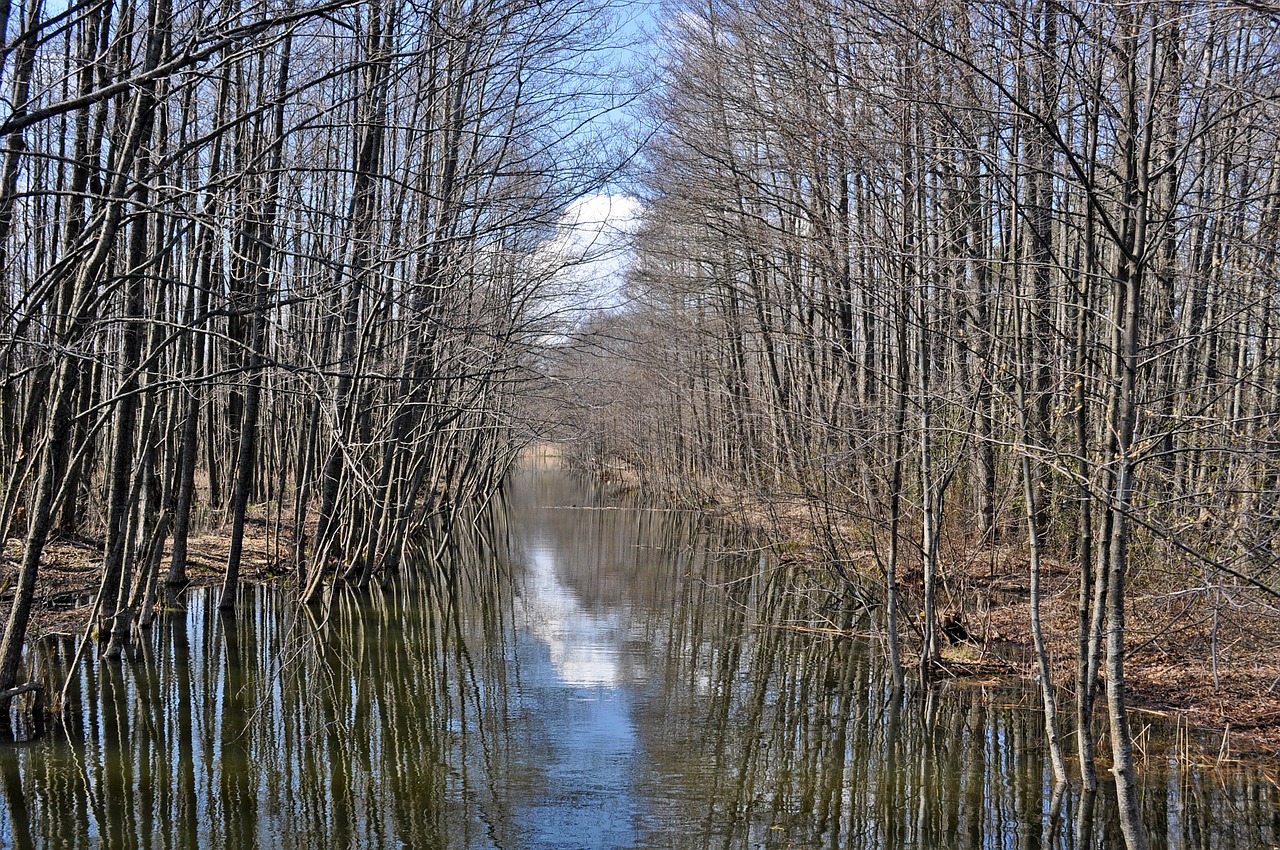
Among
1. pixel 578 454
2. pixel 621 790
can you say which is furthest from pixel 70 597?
pixel 578 454

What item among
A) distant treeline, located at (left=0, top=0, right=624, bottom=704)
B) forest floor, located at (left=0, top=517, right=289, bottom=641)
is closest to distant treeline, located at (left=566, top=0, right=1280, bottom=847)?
distant treeline, located at (left=0, top=0, right=624, bottom=704)

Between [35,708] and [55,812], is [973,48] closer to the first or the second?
[55,812]

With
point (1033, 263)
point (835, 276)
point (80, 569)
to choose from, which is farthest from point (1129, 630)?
point (80, 569)

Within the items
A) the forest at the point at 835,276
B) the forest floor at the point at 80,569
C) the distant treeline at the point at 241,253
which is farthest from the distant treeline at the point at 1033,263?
the forest floor at the point at 80,569

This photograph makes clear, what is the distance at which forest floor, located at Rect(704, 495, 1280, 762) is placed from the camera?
7621 millimetres

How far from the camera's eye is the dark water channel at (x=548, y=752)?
238 inches

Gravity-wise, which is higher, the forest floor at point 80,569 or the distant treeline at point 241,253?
the distant treeline at point 241,253

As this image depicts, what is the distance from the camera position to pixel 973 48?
6504 mm

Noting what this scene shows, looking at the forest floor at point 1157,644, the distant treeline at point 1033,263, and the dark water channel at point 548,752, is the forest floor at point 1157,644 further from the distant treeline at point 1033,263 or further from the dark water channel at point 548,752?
the dark water channel at point 548,752

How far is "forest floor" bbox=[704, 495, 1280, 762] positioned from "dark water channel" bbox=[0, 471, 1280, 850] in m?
0.67

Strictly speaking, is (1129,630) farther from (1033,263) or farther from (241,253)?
(241,253)

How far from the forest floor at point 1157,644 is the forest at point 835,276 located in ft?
0.38

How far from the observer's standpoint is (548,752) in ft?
25.0

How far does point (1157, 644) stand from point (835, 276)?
4.58 m
